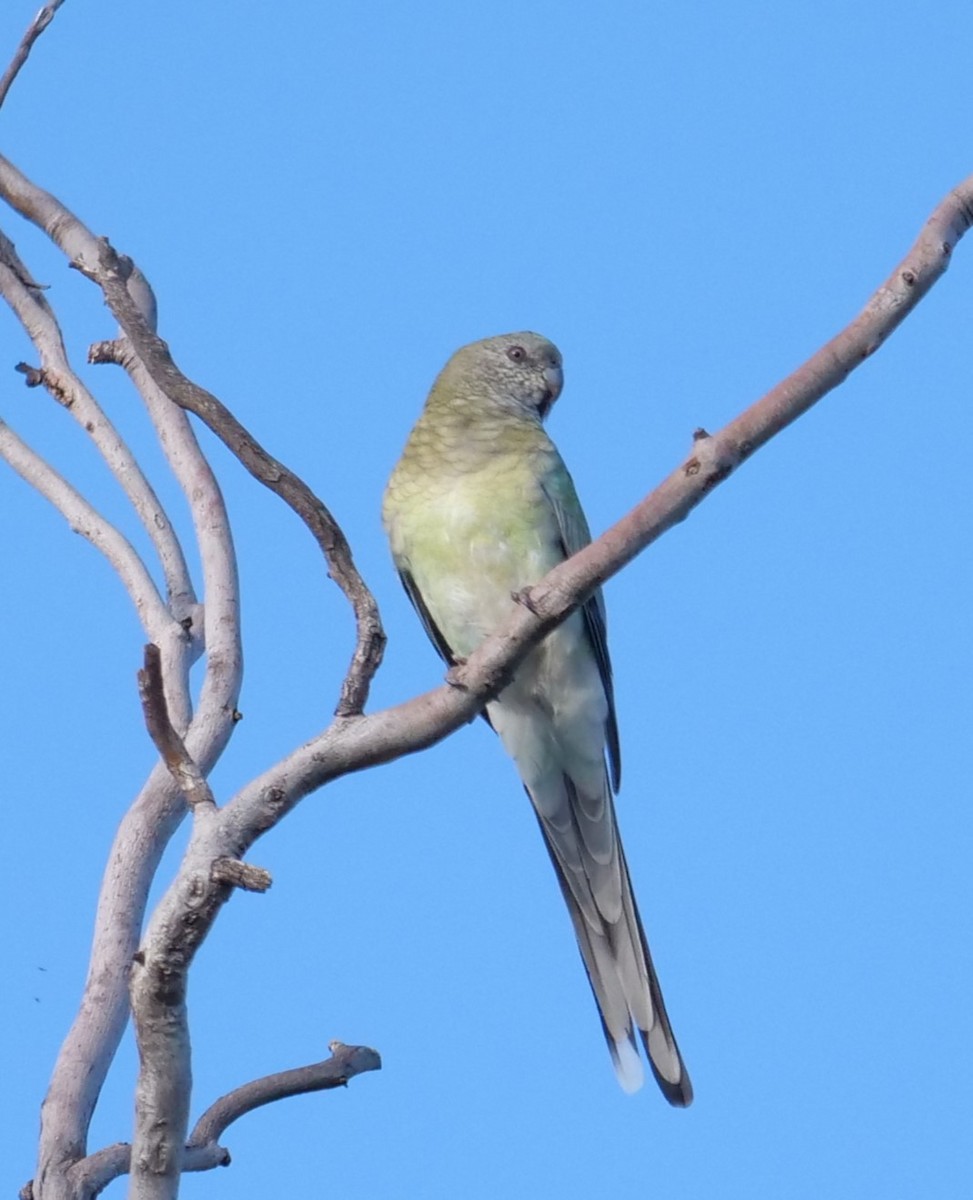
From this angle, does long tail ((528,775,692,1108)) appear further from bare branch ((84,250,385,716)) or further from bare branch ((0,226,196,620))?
bare branch ((84,250,385,716))

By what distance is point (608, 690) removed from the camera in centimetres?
609

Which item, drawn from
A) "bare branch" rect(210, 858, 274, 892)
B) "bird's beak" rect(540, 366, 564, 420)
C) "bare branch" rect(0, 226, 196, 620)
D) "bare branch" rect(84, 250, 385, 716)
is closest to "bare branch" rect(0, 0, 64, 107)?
"bare branch" rect(0, 226, 196, 620)

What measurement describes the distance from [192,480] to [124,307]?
0.74 metres

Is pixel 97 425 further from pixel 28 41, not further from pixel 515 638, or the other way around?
pixel 515 638

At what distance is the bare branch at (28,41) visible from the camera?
5.05m

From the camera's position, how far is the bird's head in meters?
6.43

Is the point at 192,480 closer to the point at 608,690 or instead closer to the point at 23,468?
the point at 23,468

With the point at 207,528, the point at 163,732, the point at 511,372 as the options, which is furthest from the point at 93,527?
the point at 511,372

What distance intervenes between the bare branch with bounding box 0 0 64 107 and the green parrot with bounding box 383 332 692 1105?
75.5 inches

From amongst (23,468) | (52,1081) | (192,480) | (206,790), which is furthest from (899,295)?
(23,468)

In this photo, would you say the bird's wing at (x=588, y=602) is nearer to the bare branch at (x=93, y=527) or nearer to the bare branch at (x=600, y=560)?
the bare branch at (x=93, y=527)

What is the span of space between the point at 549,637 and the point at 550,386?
4.42ft

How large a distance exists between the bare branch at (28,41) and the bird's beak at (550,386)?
7.86 feet

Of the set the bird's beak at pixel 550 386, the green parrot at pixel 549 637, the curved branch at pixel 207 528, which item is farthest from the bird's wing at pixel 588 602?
the curved branch at pixel 207 528
